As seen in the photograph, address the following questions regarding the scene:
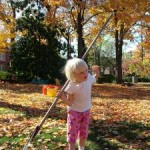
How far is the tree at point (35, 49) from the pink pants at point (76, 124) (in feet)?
73.5

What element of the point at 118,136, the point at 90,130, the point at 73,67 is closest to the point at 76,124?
the point at 73,67

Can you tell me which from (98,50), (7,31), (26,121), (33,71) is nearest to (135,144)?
(26,121)

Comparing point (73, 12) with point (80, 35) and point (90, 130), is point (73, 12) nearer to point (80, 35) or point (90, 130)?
point (80, 35)

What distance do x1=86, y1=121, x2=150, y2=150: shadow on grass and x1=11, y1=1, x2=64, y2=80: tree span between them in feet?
62.8

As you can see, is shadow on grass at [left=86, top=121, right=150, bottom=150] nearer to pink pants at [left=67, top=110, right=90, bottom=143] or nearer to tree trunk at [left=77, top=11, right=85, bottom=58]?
pink pants at [left=67, top=110, right=90, bottom=143]

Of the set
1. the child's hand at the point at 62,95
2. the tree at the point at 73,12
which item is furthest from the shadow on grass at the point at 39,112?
the tree at the point at 73,12

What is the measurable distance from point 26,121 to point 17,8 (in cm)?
2322

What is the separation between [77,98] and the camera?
5188 mm

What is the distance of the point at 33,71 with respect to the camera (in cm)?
2817

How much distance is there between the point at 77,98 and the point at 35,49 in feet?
77.5

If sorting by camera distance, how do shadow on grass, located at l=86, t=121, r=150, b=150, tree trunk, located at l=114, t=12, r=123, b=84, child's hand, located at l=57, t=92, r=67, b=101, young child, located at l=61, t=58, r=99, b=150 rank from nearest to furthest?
child's hand, located at l=57, t=92, r=67, b=101 < young child, located at l=61, t=58, r=99, b=150 < shadow on grass, located at l=86, t=121, r=150, b=150 < tree trunk, located at l=114, t=12, r=123, b=84

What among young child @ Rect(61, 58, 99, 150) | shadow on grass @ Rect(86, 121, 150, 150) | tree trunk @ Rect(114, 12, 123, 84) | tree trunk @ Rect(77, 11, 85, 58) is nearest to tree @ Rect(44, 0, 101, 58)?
tree trunk @ Rect(77, 11, 85, 58)

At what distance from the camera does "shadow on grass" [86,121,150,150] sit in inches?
256

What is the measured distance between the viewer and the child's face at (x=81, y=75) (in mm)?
4949
